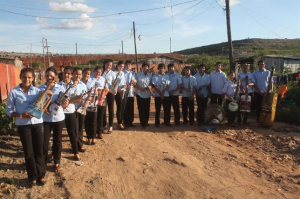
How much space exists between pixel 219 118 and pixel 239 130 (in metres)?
0.65

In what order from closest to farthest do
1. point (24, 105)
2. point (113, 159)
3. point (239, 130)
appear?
point (24, 105)
point (113, 159)
point (239, 130)

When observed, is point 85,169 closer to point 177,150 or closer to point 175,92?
point 177,150

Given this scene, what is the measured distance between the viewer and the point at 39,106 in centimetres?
393

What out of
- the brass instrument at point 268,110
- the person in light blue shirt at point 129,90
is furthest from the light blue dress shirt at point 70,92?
the brass instrument at point 268,110

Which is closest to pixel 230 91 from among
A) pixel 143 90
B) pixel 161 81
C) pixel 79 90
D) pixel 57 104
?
pixel 161 81

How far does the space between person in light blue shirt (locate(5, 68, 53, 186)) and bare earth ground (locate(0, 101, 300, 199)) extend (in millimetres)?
417

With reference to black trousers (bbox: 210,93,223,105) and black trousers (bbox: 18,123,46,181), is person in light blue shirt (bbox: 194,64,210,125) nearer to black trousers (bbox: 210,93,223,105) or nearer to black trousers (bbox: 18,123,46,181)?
black trousers (bbox: 210,93,223,105)

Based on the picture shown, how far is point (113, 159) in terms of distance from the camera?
534 centimetres

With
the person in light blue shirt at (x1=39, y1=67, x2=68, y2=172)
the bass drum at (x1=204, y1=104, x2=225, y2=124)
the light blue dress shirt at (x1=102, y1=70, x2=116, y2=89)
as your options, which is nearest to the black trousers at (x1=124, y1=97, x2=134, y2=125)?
the light blue dress shirt at (x1=102, y1=70, x2=116, y2=89)

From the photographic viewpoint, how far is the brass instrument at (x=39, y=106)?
12.7ft

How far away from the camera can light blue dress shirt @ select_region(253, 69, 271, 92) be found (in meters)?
7.80

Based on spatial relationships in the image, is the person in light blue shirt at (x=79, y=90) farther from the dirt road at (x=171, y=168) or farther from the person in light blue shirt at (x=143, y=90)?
the person in light blue shirt at (x=143, y=90)

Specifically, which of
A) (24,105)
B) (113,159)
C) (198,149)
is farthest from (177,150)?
(24,105)

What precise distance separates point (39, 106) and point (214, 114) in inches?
205
